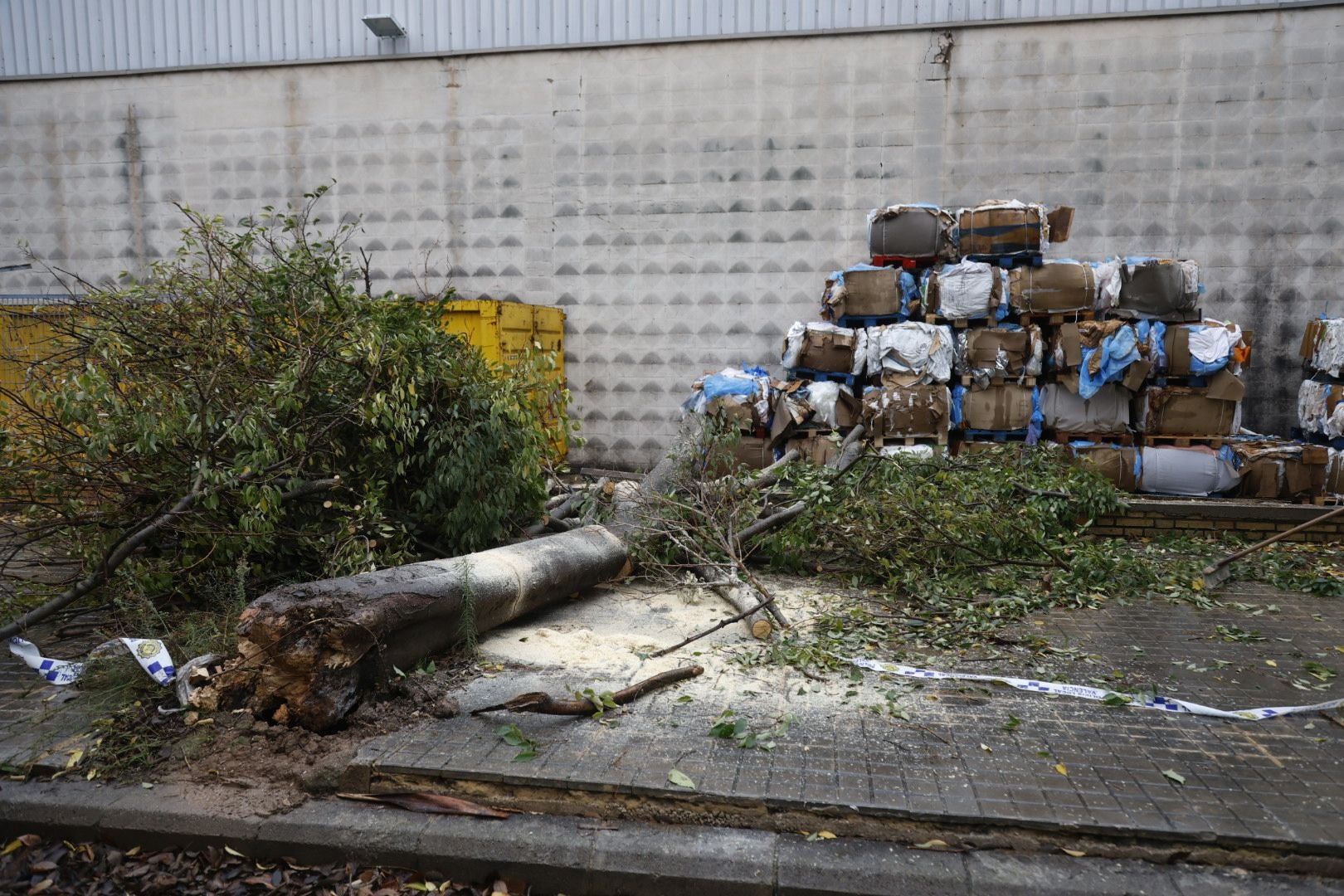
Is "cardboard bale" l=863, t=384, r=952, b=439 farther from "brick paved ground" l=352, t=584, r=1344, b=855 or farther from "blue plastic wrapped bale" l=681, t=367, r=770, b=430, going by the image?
"brick paved ground" l=352, t=584, r=1344, b=855

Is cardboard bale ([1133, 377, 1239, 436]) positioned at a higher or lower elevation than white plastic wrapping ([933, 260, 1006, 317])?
lower

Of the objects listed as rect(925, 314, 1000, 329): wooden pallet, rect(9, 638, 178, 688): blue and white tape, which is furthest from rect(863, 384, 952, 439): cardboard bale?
rect(9, 638, 178, 688): blue and white tape

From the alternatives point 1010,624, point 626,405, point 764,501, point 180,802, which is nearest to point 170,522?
point 180,802

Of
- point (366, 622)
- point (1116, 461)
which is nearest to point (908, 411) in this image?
point (1116, 461)

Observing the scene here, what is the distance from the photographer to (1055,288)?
8.39m

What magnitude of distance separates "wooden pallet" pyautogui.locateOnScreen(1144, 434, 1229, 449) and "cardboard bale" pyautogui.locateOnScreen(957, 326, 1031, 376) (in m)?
1.43

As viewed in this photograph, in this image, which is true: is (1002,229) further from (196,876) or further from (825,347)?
(196,876)

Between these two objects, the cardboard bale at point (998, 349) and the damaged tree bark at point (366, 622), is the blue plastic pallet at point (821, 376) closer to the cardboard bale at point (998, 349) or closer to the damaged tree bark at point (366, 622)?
the cardboard bale at point (998, 349)

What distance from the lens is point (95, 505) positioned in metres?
5.02

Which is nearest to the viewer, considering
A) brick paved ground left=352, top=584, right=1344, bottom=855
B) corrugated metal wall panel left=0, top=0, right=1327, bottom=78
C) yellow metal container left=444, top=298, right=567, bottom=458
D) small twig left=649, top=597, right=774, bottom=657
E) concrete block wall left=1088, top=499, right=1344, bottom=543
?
brick paved ground left=352, top=584, right=1344, bottom=855

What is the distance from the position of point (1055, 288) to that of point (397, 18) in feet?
31.1

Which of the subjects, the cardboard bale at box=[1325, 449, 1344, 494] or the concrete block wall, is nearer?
the concrete block wall

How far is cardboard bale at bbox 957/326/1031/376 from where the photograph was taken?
8406 mm

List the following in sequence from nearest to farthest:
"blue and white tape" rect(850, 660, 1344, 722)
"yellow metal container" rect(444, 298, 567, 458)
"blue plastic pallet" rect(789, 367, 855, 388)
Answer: "blue and white tape" rect(850, 660, 1344, 722) < "blue plastic pallet" rect(789, 367, 855, 388) < "yellow metal container" rect(444, 298, 567, 458)
